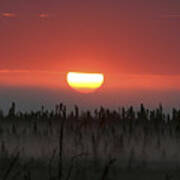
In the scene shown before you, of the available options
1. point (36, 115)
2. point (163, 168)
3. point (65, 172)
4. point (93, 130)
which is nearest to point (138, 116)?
point (93, 130)

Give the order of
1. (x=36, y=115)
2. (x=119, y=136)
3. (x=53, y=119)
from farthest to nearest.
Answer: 1. (x=36, y=115)
2. (x=53, y=119)
3. (x=119, y=136)

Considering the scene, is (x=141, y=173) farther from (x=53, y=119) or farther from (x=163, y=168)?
(x=53, y=119)

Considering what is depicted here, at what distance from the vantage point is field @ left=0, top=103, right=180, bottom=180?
8.29 meters

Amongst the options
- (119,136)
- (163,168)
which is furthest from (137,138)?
(163,168)

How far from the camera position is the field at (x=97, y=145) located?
27.2ft

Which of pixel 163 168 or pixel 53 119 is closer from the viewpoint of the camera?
pixel 163 168

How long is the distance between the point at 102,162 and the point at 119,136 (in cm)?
193

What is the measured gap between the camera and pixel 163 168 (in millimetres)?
9133

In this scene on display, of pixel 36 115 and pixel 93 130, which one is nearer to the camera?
pixel 93 130

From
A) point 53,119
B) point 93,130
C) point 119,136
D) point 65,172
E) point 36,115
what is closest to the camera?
point 65,172

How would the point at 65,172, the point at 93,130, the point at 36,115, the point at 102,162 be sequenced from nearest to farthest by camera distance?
the point at 65,172, the point at 102,162, the point at 93,130, the point at 36,115

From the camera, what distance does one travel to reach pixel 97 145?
9.47 m

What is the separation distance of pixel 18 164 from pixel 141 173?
2179 mm

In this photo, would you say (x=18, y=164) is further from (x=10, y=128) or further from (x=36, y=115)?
(x=36, y=115)
